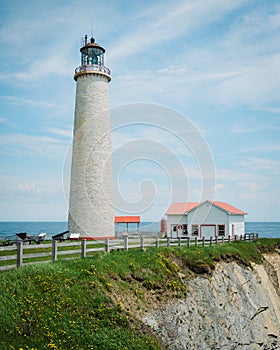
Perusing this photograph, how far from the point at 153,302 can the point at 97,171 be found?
1394 cm

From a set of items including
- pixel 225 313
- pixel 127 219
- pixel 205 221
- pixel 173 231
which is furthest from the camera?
pixel 127 219

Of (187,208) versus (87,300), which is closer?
(87,300)

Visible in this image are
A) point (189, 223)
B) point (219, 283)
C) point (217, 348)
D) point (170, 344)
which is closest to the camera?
point (170, 344)

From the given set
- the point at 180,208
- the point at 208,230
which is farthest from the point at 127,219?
the point at 208,230

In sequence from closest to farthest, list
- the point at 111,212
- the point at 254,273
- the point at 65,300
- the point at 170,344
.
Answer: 1. the point at 65,300
2. the point at 170,344
3. the point at 254,273
4. the point at 111,212

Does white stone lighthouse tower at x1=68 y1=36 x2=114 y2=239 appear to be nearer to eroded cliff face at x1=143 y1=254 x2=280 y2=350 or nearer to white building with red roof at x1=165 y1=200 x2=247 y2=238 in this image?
eroded cliff face at x1=143 y1=254 x2=280 y2=350

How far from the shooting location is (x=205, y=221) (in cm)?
3712

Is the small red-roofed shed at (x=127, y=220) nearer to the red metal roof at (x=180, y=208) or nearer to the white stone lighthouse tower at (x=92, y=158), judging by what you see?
the red metal roof at (x=180, y=208)

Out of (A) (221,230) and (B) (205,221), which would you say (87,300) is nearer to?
(B) (205,221)

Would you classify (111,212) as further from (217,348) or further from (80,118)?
(217,348)

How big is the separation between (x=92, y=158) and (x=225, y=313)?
1404cm

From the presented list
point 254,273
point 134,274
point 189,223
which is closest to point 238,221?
point 189,223

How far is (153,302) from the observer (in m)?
15.4

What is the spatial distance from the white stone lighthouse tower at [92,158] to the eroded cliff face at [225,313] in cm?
960
